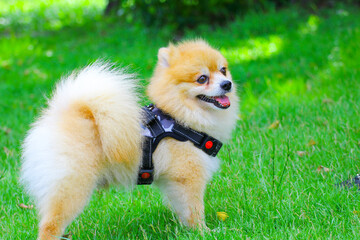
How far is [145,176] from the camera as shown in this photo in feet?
9.92

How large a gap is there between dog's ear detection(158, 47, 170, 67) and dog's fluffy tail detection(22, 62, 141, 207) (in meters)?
0.41

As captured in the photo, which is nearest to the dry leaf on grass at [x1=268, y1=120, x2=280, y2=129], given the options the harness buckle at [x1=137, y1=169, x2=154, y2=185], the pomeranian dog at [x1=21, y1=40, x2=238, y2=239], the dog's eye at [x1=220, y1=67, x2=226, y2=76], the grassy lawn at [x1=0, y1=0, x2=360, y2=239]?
the grassy lawn at [x1=0, y1=0, x2=360, y2=239]

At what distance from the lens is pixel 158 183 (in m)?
3.21

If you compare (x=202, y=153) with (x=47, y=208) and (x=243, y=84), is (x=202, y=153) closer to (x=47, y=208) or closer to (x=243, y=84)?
(x=47, y=208)

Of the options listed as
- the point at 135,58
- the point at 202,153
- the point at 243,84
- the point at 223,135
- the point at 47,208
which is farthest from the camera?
the point at 135,58

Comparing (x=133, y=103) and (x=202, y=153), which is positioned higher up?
(x=133, y=103)

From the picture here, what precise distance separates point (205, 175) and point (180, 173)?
0.20 metres

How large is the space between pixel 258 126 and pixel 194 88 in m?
1.96

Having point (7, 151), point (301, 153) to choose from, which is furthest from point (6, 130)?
A: point (301, 153)

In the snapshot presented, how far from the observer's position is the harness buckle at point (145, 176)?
3.00 metres

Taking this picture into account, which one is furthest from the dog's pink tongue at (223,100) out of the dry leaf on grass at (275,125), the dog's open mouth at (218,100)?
the dry leaf on grass at (275,125)

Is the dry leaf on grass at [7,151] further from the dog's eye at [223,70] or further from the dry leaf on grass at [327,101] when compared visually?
the dry leaf on grass at [327,101]

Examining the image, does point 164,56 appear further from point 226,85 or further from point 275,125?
point 275,125

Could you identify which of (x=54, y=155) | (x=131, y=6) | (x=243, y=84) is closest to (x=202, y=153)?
(x=54, y=155)
